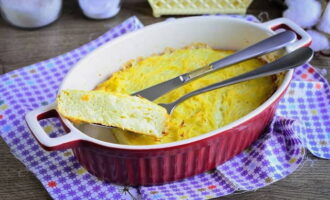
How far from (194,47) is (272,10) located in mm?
498

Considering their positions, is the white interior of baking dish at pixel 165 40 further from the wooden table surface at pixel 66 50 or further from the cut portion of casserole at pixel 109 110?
the wooden table surface at pixel 66 50

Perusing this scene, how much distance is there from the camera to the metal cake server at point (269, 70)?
106cm

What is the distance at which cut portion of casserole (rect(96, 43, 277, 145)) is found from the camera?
3.38 ft

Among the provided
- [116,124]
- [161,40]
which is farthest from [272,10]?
[116,124]

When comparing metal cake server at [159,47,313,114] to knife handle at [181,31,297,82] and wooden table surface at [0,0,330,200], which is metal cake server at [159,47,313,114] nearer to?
knife handle at [181,31,297,82]

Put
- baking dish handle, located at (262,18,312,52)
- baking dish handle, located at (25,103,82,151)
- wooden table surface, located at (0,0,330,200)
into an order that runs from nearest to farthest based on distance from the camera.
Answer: baking dish handle, located at (25,103,82,151) < wooden table surface, located at (0,0,330,200) < baking dish handle, located at (262,18,312,52)

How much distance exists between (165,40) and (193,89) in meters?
0.20

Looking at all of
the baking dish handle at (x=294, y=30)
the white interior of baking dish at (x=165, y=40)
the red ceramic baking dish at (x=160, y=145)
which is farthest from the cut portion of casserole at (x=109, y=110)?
the baking dish handle at (x=294, y=30)

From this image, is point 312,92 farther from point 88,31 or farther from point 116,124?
point 88,31

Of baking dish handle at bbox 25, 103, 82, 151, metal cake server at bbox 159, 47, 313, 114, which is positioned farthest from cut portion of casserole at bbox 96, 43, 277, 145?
baking dish handle at bbox 25, 103, 82, 151

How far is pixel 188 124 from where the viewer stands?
41.0 inches

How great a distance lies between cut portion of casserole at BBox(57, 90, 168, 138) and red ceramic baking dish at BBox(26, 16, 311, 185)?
0.03 meters

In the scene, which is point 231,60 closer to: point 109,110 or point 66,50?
point 109,110

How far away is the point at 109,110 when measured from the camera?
0.95 m
